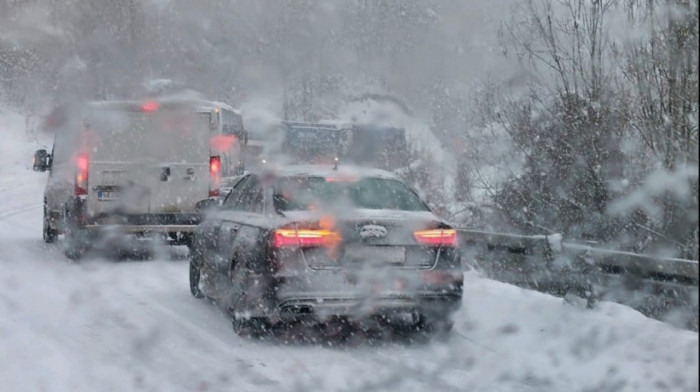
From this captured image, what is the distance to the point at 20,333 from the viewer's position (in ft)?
24.0

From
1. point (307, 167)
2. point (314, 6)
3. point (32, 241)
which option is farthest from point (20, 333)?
point (314, 6)

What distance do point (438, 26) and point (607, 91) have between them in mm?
56806

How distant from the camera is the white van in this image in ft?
41.1

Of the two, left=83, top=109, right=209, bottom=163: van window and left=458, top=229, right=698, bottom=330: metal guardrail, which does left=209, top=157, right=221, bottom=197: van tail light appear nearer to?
left=83, top=109, right=209, bottom=163: van window

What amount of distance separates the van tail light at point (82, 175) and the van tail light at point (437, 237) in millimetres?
6862

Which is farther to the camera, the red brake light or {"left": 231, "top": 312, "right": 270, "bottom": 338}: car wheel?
A: the red brake light

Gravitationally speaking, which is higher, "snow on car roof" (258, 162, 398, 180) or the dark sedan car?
"snow on car roof" (258, 162, 398, 180)

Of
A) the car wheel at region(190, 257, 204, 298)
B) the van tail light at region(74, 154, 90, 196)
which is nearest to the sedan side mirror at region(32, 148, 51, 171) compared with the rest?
the van tail light at region(74, 154, 90, 196)

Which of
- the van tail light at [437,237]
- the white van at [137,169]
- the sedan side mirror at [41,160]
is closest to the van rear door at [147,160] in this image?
the white van at [137,169]

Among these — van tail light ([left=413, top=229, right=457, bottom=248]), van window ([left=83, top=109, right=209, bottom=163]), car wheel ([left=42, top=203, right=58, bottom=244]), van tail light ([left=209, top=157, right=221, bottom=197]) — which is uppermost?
van window ([left=83, top=109, right=209, bottom=163])

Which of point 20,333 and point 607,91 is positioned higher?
point 607,91

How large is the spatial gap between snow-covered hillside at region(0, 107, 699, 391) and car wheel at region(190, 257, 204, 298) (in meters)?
0.11

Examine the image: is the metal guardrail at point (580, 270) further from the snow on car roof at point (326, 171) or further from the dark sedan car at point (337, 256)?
the snow on car roof at point (326, 171)

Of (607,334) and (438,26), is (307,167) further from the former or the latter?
(438,26)
